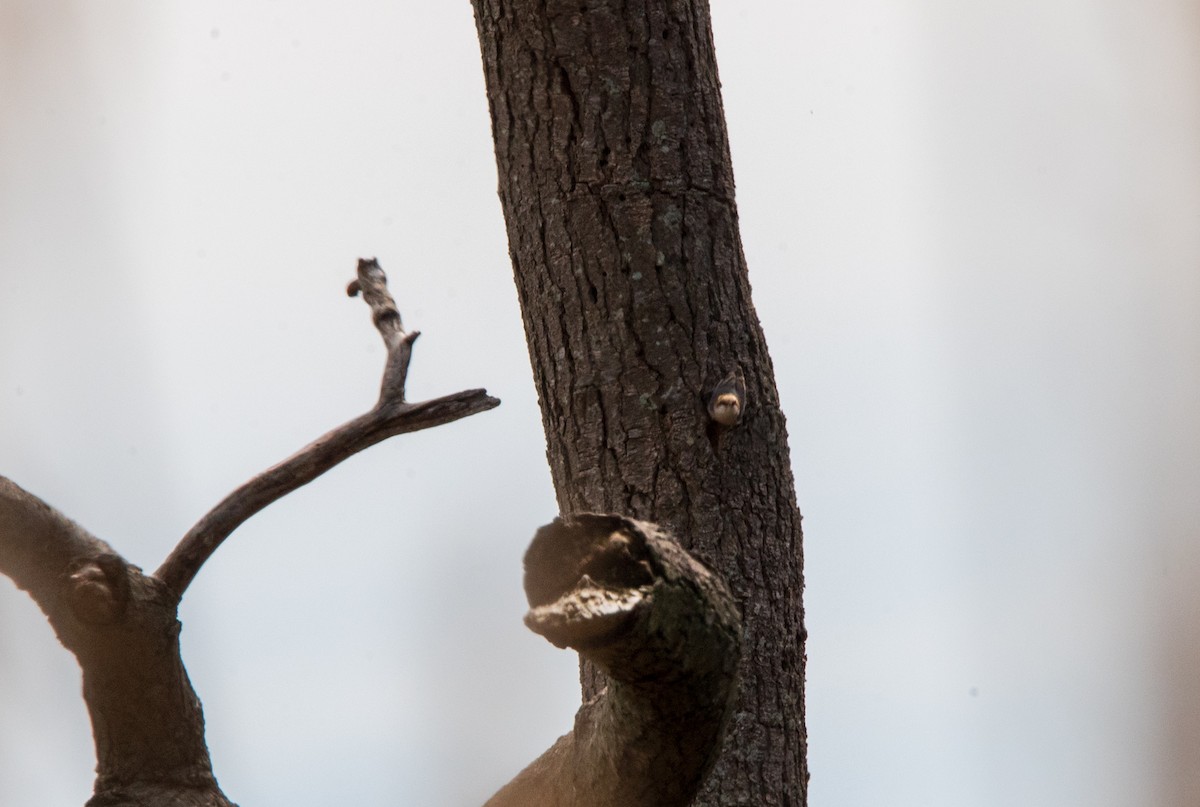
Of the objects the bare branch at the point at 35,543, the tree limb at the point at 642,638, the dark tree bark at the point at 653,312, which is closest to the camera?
the tree limb at the point at 642,638

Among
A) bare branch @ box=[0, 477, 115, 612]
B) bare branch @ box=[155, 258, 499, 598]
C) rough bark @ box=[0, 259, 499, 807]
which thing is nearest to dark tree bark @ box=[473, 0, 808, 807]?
bare branch @ box=[155, 258, 499, 598]

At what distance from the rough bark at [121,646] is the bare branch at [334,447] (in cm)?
2

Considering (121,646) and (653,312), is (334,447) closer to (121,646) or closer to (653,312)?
(121,646)

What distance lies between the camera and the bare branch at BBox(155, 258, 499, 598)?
1842 millimetres

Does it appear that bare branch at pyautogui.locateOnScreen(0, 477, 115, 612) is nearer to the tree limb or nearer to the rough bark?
the rough bark

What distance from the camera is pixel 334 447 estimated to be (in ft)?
6.82

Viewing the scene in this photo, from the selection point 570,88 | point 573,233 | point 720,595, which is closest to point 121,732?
point 720,595

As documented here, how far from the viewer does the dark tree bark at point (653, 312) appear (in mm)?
2365

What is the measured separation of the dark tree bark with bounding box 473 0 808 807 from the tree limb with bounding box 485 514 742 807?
917 mm

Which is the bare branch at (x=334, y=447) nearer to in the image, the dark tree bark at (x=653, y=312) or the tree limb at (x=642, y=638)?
the dark tree bark at (x=653, y=312)

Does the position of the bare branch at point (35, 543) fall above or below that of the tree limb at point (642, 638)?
above

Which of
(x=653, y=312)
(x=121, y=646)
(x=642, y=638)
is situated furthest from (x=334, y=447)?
(x=642, y=638)

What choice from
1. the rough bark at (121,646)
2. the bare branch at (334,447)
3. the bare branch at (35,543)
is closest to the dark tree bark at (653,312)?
the bare branch at (334,447)

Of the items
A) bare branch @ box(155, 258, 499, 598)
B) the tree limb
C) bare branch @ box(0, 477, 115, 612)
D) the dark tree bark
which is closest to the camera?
the tree limb
